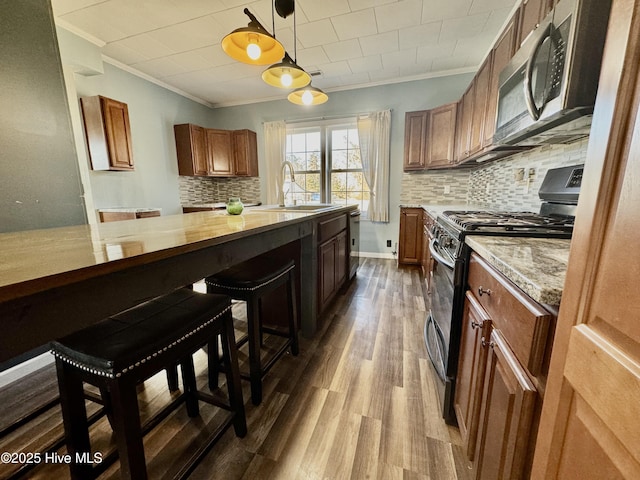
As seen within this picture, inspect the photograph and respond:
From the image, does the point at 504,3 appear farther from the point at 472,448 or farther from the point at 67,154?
the point at 67,154

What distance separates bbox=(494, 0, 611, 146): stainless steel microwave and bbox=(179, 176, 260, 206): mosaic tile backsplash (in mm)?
4373

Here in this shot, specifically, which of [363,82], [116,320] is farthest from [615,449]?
[363,82]

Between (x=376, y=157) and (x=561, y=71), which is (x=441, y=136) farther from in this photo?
(x=561, y=71)

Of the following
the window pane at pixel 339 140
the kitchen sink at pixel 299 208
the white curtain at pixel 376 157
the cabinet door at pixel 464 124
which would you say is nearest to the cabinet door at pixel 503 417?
the kitchen sink at pixel 299 208

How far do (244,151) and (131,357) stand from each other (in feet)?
14.7

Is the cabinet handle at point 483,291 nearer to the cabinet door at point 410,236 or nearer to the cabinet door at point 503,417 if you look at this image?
the cabinet door at point 503,417

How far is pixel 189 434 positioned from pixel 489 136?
2.76 m

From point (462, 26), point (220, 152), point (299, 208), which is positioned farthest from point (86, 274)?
point (220, 152)

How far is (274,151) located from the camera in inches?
183

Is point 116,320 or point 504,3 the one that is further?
point 504,3

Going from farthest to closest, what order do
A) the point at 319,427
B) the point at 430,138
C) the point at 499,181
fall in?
the point at 430,138 → the point at 499,181 → the point at 319,427

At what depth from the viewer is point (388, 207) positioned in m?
4.23

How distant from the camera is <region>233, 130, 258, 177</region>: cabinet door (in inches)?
184

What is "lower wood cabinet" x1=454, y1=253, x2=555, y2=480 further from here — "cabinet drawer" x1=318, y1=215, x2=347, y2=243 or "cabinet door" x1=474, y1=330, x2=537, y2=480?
"cabinet drawer" x1=318, y1=215, x2=347, y2=243
